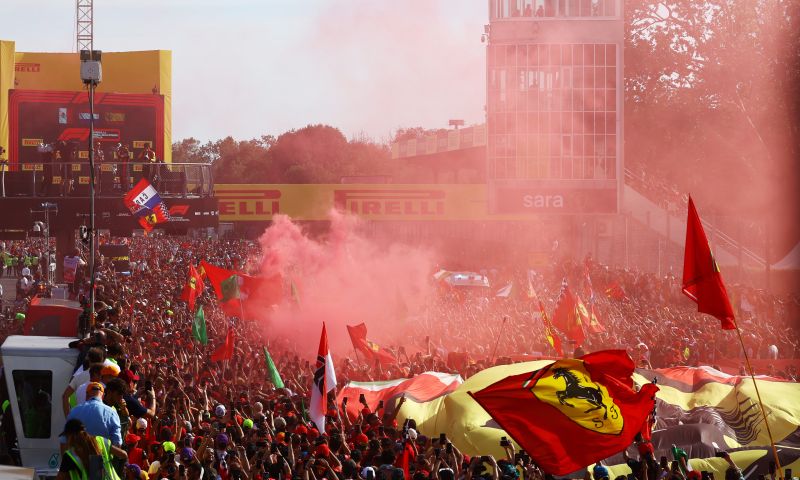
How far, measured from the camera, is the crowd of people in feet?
32.7

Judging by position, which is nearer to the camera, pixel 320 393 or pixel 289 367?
pixel 320 393

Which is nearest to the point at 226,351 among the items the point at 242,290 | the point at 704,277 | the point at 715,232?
the point at 242,290

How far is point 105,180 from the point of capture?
93.1ft

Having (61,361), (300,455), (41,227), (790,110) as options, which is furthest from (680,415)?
(790,110)

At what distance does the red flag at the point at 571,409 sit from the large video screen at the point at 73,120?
2230 centimetres

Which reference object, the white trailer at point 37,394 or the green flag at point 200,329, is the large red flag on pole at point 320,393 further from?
the green flag at point 200,329

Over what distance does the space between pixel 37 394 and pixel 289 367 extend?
679 cm

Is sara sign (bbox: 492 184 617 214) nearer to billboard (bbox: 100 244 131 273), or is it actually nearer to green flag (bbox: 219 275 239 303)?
billboard (bbox: 100 244 131 273)

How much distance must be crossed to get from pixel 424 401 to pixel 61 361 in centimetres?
557

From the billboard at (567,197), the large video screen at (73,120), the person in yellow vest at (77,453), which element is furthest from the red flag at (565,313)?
the billboard at (567,197)

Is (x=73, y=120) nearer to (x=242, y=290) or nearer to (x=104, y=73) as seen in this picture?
(x=104, y=73)

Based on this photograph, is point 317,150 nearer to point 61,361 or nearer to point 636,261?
point 636,261

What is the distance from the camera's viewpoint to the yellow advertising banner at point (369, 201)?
60219 millimetres

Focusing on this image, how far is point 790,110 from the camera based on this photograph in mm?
54688
